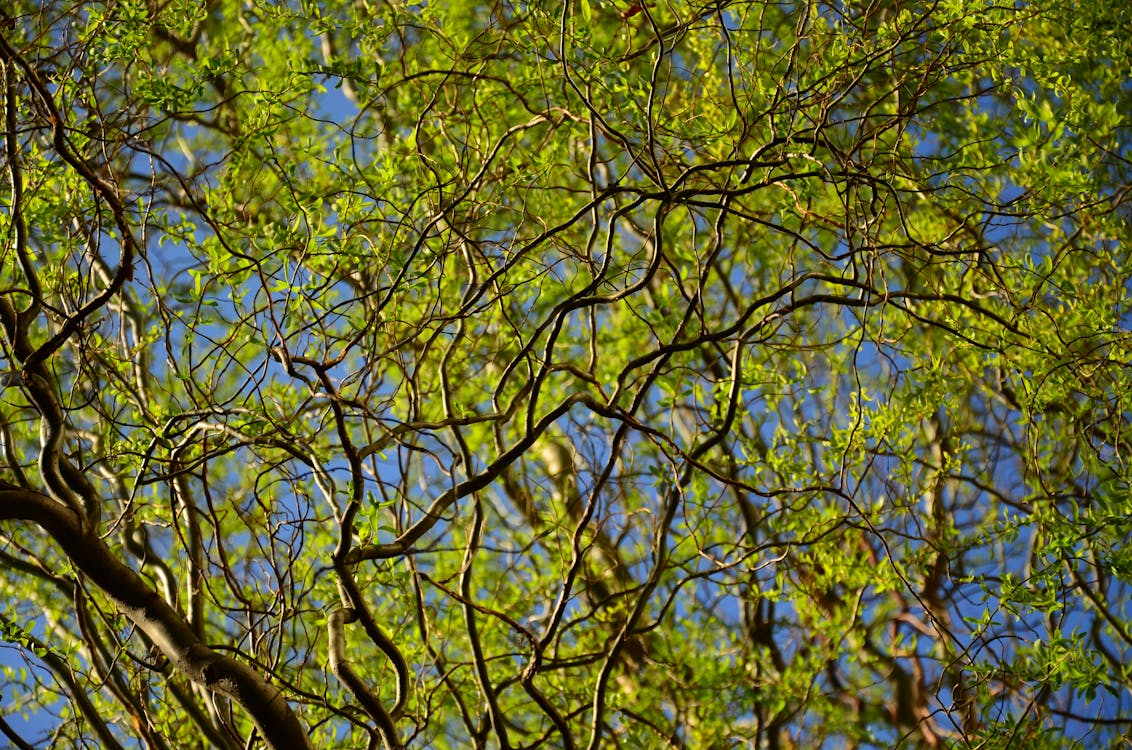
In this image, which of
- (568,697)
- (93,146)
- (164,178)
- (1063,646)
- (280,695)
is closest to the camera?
(280,695)

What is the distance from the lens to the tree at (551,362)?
2.43 metres

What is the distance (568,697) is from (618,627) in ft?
1.46

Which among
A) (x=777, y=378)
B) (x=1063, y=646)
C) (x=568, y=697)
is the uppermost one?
(x=777, y=378)

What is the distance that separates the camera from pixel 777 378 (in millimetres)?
3484

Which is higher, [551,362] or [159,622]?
[551,362]

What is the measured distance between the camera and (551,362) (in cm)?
249

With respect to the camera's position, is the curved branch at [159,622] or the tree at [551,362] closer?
the curved branch at [159,622]

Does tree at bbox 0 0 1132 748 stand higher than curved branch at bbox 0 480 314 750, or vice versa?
tree at bbox 0 0 1132 748

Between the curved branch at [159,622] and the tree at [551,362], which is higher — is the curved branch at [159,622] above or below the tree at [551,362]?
below

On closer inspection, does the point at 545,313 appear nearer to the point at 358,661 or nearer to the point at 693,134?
the point at 358,661

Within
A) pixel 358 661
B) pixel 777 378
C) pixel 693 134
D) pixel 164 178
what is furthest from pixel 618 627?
pixel 164 178

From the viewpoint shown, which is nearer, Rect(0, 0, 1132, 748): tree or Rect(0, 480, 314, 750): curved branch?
Rect(0, 480, 314, 750): curved branch

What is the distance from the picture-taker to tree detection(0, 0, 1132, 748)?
2.43m

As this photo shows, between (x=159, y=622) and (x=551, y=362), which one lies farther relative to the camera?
(x=551, y=362)
